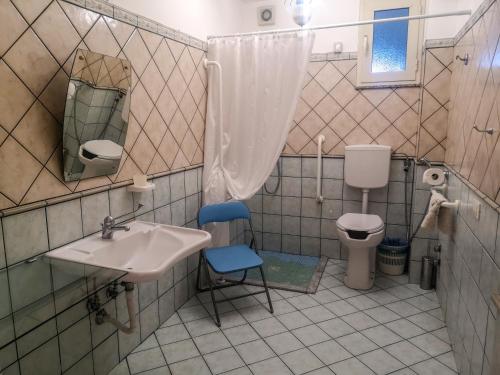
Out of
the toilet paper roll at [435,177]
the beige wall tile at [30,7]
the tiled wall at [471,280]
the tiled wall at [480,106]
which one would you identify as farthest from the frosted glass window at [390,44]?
the beige wall tile at [30,7]

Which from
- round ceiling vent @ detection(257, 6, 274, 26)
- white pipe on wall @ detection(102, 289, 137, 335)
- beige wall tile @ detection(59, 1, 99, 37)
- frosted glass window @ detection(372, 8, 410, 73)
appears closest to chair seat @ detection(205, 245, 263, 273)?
white pipe on wall @ detection(102, 289, 137, 335)

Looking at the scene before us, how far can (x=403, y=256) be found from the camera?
304 cm

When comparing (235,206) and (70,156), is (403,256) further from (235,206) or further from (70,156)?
(70,156)

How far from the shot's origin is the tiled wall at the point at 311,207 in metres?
3.16

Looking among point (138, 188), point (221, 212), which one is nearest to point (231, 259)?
point (221, 212)

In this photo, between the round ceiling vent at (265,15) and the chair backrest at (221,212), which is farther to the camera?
the round ceiling vent at (265,15)

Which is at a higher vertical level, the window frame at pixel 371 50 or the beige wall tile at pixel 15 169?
the window frame at pixel 371 50

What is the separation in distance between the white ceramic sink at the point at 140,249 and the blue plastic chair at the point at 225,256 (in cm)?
46

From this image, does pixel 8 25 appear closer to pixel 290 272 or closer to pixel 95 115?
pixel 95 115

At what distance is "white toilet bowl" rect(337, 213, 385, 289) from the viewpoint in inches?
104

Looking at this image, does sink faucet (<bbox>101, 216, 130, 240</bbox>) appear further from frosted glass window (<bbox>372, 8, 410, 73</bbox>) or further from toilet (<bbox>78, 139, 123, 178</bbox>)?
frosted glass window (<bbox>372, 8, 410, 73</bbox>)

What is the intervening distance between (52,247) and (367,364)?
167cm

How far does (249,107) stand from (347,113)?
3.39 feet

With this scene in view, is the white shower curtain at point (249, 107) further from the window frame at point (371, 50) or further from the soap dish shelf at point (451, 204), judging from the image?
the soap dish shelf at point (451, 204)
